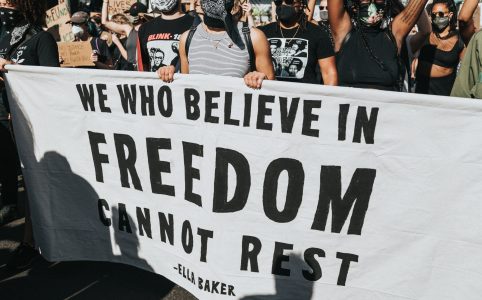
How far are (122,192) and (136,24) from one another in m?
4.05

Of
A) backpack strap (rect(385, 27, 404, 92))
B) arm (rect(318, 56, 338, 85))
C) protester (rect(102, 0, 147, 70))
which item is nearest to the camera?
backpack strap (rect(385, 27, 404, 92))

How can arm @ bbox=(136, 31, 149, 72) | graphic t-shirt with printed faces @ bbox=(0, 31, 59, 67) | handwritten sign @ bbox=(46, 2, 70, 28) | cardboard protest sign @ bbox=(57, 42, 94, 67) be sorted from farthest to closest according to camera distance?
handwritten sign @ bbox=(46, 2, 70, 28)
cardboard protest sign @ bbox=(57, 42, 94, 67)
arm @ bbox=(136, 31, 149, 72)
graphic t-shirt with printed faces @ bbox=(0, 31, 59, 67)

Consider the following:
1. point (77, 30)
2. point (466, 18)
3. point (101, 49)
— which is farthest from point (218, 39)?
point (77, 30)

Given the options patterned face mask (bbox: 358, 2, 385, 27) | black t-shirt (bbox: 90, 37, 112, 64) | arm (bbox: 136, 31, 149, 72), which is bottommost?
black t-shirt (bbox: 90, 37, 112, 64)

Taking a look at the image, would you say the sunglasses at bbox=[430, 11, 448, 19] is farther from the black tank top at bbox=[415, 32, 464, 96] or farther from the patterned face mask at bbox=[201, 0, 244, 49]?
the patterned face mask at bbox=[201, 0, 244, 49]

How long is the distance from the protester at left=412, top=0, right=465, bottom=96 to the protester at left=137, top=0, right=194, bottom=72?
248 centimetres

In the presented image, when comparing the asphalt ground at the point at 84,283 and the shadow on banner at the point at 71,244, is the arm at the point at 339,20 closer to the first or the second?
the shadow on banner at the point at 71,244

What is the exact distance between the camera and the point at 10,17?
3.71m

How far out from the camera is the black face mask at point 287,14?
361 centimetres

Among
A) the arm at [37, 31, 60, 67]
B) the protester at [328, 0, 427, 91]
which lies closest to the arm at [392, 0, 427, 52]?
the protester at [328, 0, 427, 91]

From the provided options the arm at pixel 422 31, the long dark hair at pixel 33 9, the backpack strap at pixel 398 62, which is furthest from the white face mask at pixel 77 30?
the backpack strap at pixel 398 62

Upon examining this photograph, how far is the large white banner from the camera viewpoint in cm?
255

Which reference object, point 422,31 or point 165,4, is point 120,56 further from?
point 422,31

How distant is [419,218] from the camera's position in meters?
2.60
